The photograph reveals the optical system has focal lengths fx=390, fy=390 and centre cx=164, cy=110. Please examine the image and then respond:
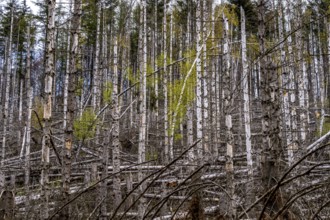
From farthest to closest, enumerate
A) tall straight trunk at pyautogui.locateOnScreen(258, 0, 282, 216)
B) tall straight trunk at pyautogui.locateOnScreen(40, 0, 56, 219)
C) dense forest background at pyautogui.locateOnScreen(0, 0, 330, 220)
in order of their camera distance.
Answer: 1. tall straight trunk at pyautogui.locateOnScreen(40, 0, 56, 219)
2. tall straight trunk at pyautogui.locateOnScreen(258, 0, 282, 216)
3. dense forest background at pyautogui.locateOnScreen(0, 0, 330, 220)

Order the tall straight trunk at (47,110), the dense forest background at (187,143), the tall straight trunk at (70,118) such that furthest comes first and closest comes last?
the tall straight trunk at (47,110)
the tall straight trunk at (70,118)
the dense forest background at (187,143)

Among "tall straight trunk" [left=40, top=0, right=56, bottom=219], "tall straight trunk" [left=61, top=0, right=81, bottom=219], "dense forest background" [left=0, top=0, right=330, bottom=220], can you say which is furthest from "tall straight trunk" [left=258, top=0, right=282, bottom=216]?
"tall straight trunk" [left=40, top=0, right=56, bottom=219]

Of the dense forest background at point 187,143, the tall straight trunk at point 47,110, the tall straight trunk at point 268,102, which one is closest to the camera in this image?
the dense forest background at point 187,143

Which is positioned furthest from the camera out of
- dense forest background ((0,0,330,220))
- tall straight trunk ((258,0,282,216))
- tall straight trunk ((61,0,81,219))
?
tall straight trunk ((61,0,81,219))

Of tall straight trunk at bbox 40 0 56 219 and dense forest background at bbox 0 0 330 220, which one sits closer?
dense forest background at bbox 0 0 330 220

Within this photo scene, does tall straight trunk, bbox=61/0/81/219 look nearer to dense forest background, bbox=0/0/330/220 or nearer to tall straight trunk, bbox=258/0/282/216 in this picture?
dense forest background, bbox=0/0/330/220

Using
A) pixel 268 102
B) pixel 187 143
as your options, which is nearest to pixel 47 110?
pixel 268 102

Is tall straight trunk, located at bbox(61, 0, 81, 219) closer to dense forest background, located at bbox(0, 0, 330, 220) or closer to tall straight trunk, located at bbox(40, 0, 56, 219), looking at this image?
dense forest background, located at bbox(0, 0, 330, 220)

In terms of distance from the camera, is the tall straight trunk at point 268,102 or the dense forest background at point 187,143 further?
the tall straight trunk at point 268,102

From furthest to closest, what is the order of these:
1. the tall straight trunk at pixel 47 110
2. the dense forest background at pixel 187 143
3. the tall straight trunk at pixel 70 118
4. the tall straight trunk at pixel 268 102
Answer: the tall straight trunk at pixel 47 110 → the tall straight trunk at pixel 70 118 → the tall straight trunk at pixel 268 102 → the dense forest background at pixel 187 143

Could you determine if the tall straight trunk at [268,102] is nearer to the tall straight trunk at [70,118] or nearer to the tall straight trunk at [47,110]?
the tall straight trunk at [70,118]

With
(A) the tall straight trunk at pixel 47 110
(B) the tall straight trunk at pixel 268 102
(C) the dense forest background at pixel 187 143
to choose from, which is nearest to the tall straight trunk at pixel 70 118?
(C) the dense forest background at pixel 187 143

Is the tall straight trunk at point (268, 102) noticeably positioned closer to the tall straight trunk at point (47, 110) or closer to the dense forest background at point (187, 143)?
the dense forest background at point (187, 143)

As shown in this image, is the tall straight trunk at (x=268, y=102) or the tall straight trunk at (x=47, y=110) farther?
the tall straight trunk at (x=47, y=110)
